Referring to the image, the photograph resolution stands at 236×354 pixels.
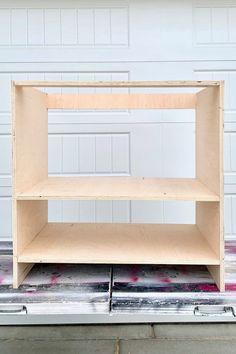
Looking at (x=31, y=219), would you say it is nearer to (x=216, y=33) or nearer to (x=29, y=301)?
(x=29, y=301)

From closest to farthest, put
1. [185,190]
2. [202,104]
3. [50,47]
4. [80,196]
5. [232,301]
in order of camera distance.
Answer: [232,301]
[80,196]
[185,190]
[202,104]
[50,47]

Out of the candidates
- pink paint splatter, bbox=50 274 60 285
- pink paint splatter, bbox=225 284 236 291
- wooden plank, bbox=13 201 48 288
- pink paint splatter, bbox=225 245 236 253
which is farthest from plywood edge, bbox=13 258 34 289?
pink paint splatter, bbox=225 245 236 253

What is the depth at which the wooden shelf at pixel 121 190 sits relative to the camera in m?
1.25

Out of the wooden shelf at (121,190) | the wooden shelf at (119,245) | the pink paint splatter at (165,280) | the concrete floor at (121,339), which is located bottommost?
the concrete floor at (121,339)

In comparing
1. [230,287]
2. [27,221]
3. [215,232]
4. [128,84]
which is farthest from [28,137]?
[230,287]

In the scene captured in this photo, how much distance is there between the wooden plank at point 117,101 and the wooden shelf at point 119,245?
2.05 feet

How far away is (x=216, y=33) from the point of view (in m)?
2.21

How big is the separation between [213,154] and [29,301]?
88cm

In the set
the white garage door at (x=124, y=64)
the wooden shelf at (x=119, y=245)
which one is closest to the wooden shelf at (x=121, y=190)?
the wooden shelf at (x=119, y=245)

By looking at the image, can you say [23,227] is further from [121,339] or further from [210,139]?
[210,139]

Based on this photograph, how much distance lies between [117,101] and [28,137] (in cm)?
55

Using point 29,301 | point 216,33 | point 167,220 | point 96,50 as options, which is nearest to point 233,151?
point 167,220

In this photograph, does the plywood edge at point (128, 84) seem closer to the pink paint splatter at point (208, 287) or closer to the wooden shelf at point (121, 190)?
the wooden shelf at point (121, 190)

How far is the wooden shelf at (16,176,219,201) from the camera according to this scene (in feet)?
4.11
